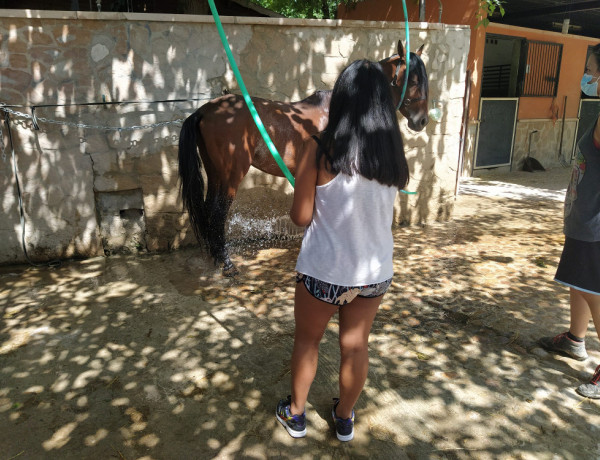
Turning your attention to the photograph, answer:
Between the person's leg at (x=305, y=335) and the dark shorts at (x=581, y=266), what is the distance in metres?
1.58

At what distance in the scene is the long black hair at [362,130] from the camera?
1764 millimetres

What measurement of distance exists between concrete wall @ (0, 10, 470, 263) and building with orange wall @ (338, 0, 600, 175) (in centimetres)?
400

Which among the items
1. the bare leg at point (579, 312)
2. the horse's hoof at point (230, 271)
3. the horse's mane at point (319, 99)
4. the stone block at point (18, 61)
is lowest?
the horse's hoof at point (230, 271)

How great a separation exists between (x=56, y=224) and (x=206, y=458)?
336 centimetres

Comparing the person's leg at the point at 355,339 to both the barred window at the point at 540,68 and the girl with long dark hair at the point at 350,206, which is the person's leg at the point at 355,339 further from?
the barred window at the point at 540,68

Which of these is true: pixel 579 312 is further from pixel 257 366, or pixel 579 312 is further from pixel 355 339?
pixel 257 366

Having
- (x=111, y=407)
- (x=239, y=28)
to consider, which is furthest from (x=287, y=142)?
(x=111, y=407)

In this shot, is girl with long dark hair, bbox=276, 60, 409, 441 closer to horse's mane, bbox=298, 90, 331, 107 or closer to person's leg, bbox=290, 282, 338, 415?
person's leg, bbox=290, 282, 338, 415

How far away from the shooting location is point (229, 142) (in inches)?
162

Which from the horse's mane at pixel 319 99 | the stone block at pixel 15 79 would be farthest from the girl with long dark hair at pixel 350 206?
the stone block at pixel 15 79

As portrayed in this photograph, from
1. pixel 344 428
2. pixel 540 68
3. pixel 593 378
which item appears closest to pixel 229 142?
pixel 344 428

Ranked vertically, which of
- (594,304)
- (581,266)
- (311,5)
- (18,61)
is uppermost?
(311,5)

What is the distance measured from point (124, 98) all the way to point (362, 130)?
3.48 metres

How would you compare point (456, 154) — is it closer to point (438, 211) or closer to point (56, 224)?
point (438, 211)
